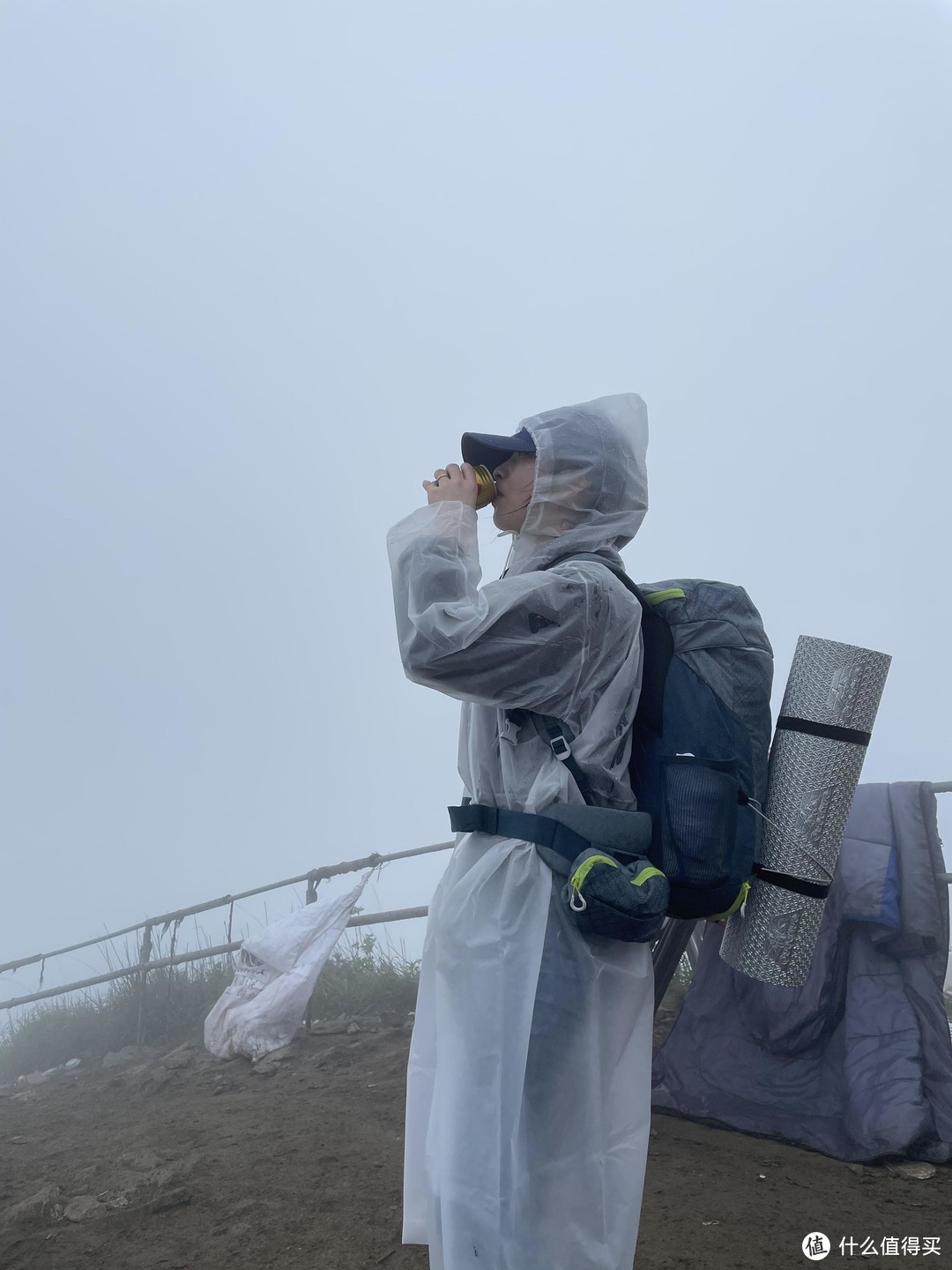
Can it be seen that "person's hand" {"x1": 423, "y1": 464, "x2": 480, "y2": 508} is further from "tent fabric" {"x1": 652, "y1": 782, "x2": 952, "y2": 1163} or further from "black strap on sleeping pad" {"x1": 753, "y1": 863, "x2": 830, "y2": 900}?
"tent fabric" {"x1": 652, "y1": 782, "x2": 952, "y2": 1163}

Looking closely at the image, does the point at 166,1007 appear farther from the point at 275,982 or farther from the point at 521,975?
the point at 521,975

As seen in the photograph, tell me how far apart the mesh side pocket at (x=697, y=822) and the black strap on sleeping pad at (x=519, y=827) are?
0.16 metres

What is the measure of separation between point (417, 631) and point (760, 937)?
3.00 ft

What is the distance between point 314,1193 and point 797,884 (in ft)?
6.49

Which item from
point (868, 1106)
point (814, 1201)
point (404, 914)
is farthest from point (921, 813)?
point (404, 914)

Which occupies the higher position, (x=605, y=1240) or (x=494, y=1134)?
(x=494, y=1134)

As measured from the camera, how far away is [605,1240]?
146 centimetres

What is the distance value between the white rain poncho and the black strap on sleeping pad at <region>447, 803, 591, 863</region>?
22 millimetres

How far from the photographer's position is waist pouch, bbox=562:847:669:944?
4.83 ft

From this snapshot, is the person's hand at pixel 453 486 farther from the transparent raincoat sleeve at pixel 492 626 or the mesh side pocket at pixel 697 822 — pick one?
the mesh side pocket at pixel 697 822

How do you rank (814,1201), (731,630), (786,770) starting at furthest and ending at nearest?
1. (814,1201)
2. (786,770)
3. (731,630)

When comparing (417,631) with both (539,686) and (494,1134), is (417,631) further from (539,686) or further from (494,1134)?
(494,1134)

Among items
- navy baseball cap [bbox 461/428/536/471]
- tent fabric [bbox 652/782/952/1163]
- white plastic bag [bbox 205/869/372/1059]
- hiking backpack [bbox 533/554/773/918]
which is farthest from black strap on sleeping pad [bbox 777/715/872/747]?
white plastic bag [bbox 205/869/372/1059]

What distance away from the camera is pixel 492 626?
1574 mm
